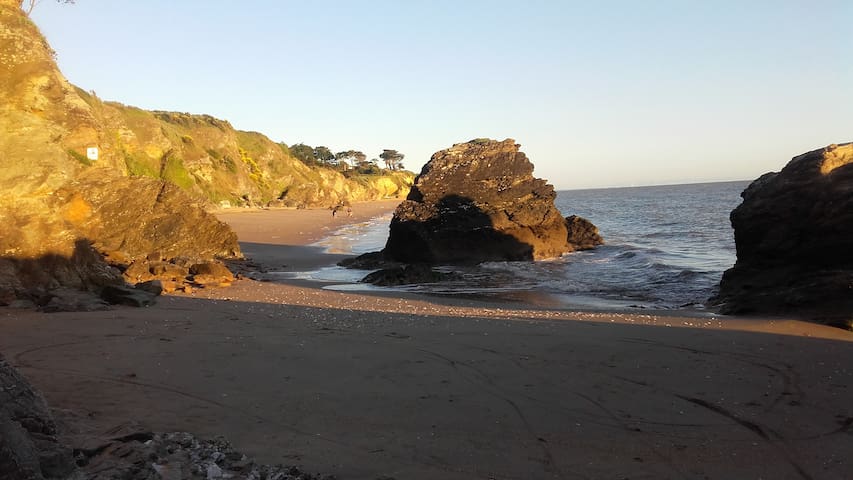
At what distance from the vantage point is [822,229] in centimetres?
937

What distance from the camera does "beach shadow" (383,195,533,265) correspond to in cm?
1973

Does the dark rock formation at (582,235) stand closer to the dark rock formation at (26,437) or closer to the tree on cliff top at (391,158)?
the dark rock formation at (26,437)

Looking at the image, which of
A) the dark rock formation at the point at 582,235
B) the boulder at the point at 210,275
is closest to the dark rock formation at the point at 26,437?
the boulder at the point at 210,275

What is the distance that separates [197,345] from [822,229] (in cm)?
999

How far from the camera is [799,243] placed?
980 centimetres

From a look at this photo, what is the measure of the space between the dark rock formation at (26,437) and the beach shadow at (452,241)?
16.8 m

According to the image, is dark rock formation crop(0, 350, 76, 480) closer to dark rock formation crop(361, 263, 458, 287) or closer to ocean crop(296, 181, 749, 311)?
ocean crop(296, 181, 749, 311)

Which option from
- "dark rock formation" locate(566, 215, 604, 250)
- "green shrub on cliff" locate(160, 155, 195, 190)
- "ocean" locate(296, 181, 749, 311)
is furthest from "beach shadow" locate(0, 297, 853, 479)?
"green shrub on cliff" locate(160, 155, 195, 190)

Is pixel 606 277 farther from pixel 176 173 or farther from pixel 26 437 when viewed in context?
pixel 176 173

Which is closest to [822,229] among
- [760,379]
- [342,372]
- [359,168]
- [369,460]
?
[760,379]

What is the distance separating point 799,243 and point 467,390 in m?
8.23

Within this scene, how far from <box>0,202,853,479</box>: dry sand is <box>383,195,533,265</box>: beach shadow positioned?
11.7m

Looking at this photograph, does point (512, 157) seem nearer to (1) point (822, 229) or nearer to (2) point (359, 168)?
(1) point (822, 229)

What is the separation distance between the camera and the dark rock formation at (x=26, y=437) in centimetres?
217
